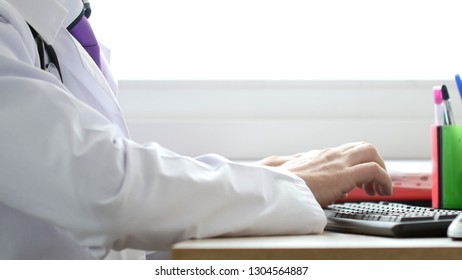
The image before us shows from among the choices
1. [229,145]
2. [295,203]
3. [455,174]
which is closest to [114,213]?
[295,203]

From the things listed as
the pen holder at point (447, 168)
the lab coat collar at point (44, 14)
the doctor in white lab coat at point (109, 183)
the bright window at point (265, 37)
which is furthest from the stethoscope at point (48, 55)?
the bright window at point (265, 37)

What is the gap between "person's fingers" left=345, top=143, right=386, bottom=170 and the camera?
1048 mm

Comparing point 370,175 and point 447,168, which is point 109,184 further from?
point 447,168

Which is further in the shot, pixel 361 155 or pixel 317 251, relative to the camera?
pixel 361 155

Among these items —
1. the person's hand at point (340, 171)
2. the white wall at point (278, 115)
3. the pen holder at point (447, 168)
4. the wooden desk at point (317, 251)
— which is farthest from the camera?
the white wall at point (278, 115)

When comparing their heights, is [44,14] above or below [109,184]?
above

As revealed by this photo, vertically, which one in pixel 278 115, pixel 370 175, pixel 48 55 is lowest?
pixel 278 115

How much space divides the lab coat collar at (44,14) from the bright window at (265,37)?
0.79 m

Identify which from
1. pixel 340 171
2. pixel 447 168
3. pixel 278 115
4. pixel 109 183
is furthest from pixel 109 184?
pixel 278 115

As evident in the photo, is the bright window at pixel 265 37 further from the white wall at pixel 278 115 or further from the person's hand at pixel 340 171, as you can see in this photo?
the person's hand at pixel 340 171

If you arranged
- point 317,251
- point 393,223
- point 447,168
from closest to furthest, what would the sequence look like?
1. point 317,251
2. point 393,223
3. point 447,168

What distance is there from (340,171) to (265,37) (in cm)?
92

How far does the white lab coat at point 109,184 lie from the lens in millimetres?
763

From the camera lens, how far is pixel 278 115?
1.86m
